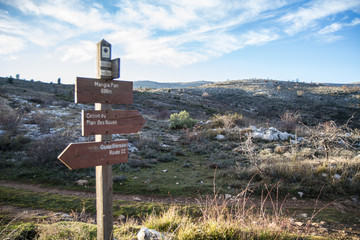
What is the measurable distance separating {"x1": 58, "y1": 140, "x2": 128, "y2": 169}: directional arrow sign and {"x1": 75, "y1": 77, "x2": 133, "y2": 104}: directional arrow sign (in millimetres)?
602

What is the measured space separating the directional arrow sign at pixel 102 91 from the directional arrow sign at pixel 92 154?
0.60 metres

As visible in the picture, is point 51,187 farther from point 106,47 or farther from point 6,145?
point 106,47

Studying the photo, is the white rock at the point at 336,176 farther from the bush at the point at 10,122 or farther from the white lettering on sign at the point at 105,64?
the bush at the point at 10,122

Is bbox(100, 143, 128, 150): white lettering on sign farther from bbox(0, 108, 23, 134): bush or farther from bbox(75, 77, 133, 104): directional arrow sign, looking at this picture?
bbox(0, 108, 23, 134): bush

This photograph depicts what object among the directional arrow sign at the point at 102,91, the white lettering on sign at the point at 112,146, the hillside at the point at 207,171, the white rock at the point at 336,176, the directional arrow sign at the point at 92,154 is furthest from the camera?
the white rock at the point at 336,176

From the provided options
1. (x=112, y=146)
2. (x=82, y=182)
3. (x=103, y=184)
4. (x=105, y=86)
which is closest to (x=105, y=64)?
(x=105, y=86)

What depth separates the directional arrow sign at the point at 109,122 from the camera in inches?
113

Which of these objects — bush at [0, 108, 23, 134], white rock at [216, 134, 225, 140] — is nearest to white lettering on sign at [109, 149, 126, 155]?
white rock at [216, 134, 225, 140]

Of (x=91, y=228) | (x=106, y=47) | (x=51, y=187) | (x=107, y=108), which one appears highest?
(x=106, y=47)

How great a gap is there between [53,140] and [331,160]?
10968 millimetres

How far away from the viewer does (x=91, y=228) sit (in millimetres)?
3711

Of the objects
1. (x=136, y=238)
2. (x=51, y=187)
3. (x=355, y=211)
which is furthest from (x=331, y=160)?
(x=51, y=187)

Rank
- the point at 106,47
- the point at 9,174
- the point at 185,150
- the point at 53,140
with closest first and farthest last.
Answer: the point at 106,47, the point at 9,174, the point at 53,140, the point at 185,150

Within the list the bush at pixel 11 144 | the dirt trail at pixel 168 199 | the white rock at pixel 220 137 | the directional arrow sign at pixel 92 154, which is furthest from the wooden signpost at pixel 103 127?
the white rock at pixel 220 137
